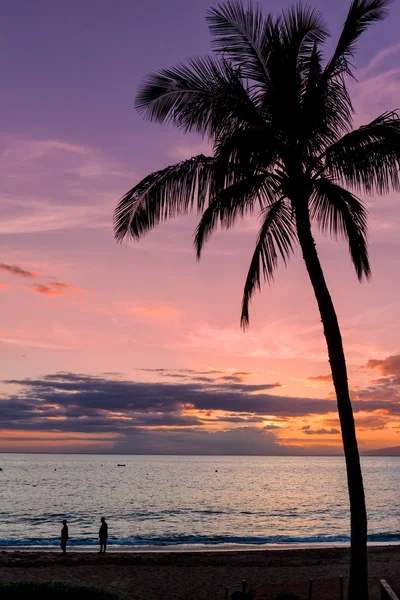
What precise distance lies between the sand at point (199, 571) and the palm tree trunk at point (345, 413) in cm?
764

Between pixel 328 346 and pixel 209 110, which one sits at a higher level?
pixel 209 110

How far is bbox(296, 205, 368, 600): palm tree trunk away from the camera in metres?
11.1

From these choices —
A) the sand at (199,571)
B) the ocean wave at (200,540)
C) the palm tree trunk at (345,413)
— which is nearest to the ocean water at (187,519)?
the ocean wave at (200,540)

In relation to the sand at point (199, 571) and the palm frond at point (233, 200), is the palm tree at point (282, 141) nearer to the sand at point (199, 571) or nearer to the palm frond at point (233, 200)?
the palm frond at point (233, 200)

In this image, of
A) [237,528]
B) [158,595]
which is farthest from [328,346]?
[237,528]

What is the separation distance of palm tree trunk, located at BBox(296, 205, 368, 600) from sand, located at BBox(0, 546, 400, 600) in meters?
7.64

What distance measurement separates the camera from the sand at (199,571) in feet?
72.0

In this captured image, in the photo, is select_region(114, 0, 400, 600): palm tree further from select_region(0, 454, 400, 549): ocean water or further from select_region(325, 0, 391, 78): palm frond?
select_region(0, 454, 400, 549): ocean water

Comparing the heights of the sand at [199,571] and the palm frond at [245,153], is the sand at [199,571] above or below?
below

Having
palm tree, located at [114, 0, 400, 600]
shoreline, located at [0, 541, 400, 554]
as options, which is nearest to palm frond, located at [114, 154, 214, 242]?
palm tree, located at [114, 0, 400, 600]

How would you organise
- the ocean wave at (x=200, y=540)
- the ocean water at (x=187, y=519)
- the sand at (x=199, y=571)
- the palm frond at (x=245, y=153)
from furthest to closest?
the ocean water at (x=187, y=519), the ocean wave at (x=200, y=540), the sand at (x=199, y=571), the palm frond at (x=245, y=153)

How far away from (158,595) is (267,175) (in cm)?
1626

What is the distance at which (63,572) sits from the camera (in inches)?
1033

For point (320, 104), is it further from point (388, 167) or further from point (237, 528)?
point (237, 528)
